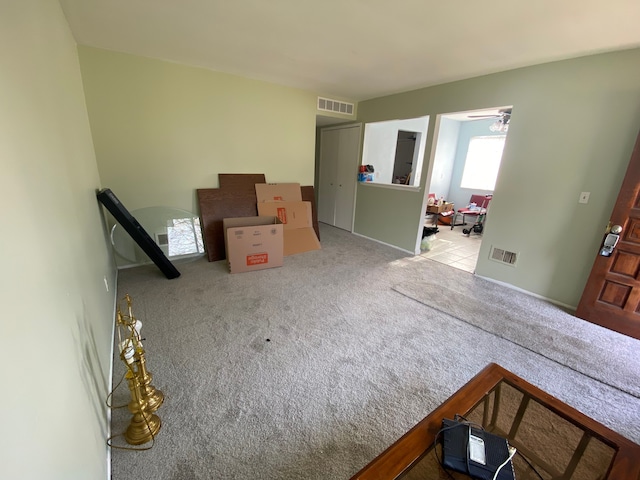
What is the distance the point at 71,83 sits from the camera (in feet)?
7.03

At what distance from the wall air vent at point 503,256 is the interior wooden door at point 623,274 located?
678 millimetres

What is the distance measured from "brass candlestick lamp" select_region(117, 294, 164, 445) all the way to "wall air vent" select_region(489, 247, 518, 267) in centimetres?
363

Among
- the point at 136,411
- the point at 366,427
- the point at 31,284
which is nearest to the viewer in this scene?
the point at 31,284

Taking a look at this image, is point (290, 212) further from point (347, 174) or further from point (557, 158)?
point (557, 158)

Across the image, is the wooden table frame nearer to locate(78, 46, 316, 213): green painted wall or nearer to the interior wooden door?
the interior wooden door

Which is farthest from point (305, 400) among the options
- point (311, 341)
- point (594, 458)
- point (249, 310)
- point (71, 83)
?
point (71, 83)

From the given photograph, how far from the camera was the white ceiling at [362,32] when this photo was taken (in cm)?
182

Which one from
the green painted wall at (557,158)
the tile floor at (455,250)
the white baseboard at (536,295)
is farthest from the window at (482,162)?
the white baseboard at (536,295)

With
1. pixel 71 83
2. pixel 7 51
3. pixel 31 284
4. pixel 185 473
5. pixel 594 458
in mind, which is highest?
pixel 71 83

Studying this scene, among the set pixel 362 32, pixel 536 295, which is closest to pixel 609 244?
pixel 536 295

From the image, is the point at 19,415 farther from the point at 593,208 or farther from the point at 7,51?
the point at 593,208

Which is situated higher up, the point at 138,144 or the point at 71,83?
the point at 71,83

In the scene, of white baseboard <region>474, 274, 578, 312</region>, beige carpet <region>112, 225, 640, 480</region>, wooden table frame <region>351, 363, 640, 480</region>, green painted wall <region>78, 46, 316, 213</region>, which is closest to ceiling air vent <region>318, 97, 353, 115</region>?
green painted wall <region>78, 46, 316, 213</region>

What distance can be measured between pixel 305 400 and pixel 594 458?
132 cm
